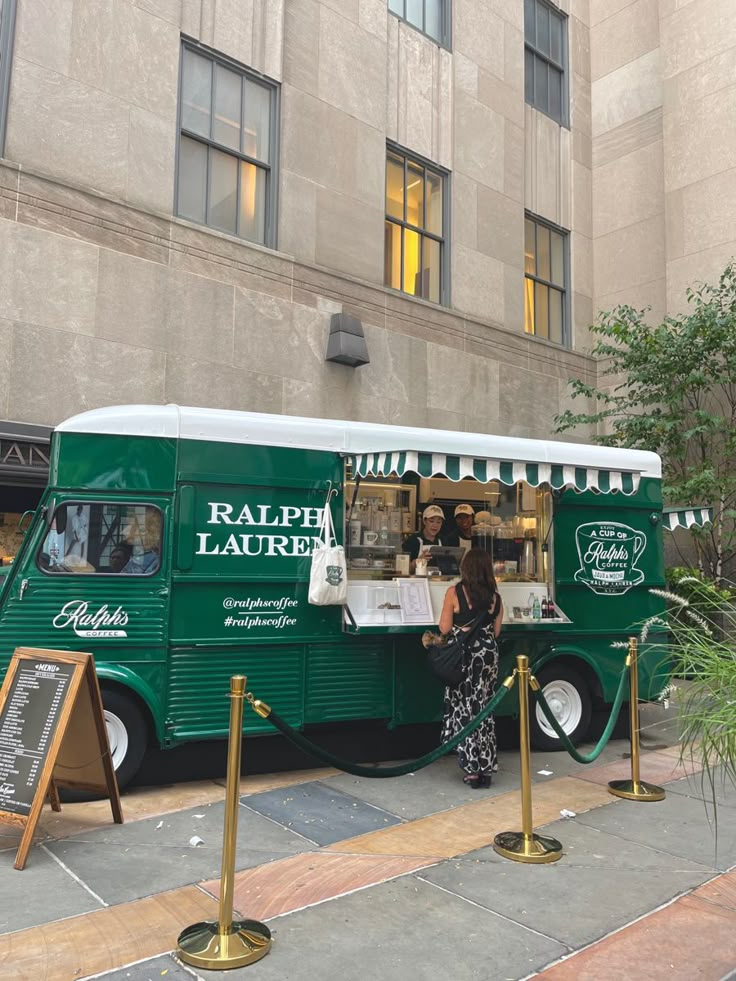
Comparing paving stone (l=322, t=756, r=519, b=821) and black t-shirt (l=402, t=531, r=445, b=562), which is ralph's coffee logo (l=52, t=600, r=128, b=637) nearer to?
paving stone (l=322, t=756, r=519, b=821)

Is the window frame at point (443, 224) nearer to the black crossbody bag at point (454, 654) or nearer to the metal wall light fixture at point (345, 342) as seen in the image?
the metal wall light fixture at point (345, 342)

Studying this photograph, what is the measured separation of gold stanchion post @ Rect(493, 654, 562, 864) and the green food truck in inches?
74.1

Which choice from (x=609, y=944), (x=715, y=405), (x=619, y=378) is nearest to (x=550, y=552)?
(x=609, y=944)

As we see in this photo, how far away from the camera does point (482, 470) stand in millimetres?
6742

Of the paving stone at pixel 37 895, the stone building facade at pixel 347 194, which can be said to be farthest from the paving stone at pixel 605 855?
the stone building facade at pixel 347 194

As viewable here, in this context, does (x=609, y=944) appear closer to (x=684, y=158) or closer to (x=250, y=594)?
(x=250, y=594)

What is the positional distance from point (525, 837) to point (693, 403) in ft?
34.7

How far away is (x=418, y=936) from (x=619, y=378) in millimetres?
13115

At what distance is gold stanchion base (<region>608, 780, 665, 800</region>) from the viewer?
20.2 ft

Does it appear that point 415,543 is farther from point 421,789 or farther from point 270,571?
point 421,789

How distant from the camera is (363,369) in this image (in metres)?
11.8

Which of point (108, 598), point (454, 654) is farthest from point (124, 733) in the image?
point (454, 654)

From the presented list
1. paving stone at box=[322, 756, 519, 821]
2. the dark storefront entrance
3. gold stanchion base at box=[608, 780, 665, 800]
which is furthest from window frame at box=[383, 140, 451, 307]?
gold stanchion base at box=[608, 780, 665, 800]

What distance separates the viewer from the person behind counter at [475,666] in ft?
21.0
